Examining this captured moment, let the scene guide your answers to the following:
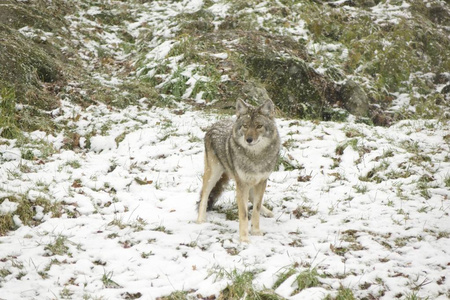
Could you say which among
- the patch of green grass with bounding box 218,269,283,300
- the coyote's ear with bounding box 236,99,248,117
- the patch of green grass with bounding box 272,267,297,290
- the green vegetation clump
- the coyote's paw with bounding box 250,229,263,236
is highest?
the coyote's ear with bounding box 236,99,248,117

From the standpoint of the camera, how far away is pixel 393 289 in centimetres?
351

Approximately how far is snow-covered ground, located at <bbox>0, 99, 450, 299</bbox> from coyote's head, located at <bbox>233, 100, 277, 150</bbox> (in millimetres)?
1281

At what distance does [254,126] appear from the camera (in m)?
4.64

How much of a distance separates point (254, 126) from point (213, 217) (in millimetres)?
1664

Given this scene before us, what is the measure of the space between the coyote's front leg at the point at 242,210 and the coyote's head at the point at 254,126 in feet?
1.88

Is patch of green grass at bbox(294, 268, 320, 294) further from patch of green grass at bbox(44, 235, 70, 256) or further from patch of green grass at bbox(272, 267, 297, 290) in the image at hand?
patch of green grass at bbox(44, 235, 70, 256)

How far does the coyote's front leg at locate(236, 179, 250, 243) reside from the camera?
4.70 m

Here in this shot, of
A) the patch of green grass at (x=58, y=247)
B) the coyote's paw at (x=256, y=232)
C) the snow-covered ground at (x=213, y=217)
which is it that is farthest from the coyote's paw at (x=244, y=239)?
the patch of green grass at (x=58, y=247)

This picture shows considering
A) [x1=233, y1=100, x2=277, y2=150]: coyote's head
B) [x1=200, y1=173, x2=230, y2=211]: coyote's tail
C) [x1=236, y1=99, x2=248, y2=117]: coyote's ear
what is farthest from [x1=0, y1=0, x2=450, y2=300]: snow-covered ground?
[x1=236, y1=99, x2=248, y2=117]: coyote's ear

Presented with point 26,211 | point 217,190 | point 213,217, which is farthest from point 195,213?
point 26,211

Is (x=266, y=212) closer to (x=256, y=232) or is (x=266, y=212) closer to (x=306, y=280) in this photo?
(x=256, y=232)

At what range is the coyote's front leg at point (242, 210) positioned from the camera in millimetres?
4703

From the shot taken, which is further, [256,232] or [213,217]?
[213,217]

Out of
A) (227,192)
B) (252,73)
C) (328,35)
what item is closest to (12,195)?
(227,192)
